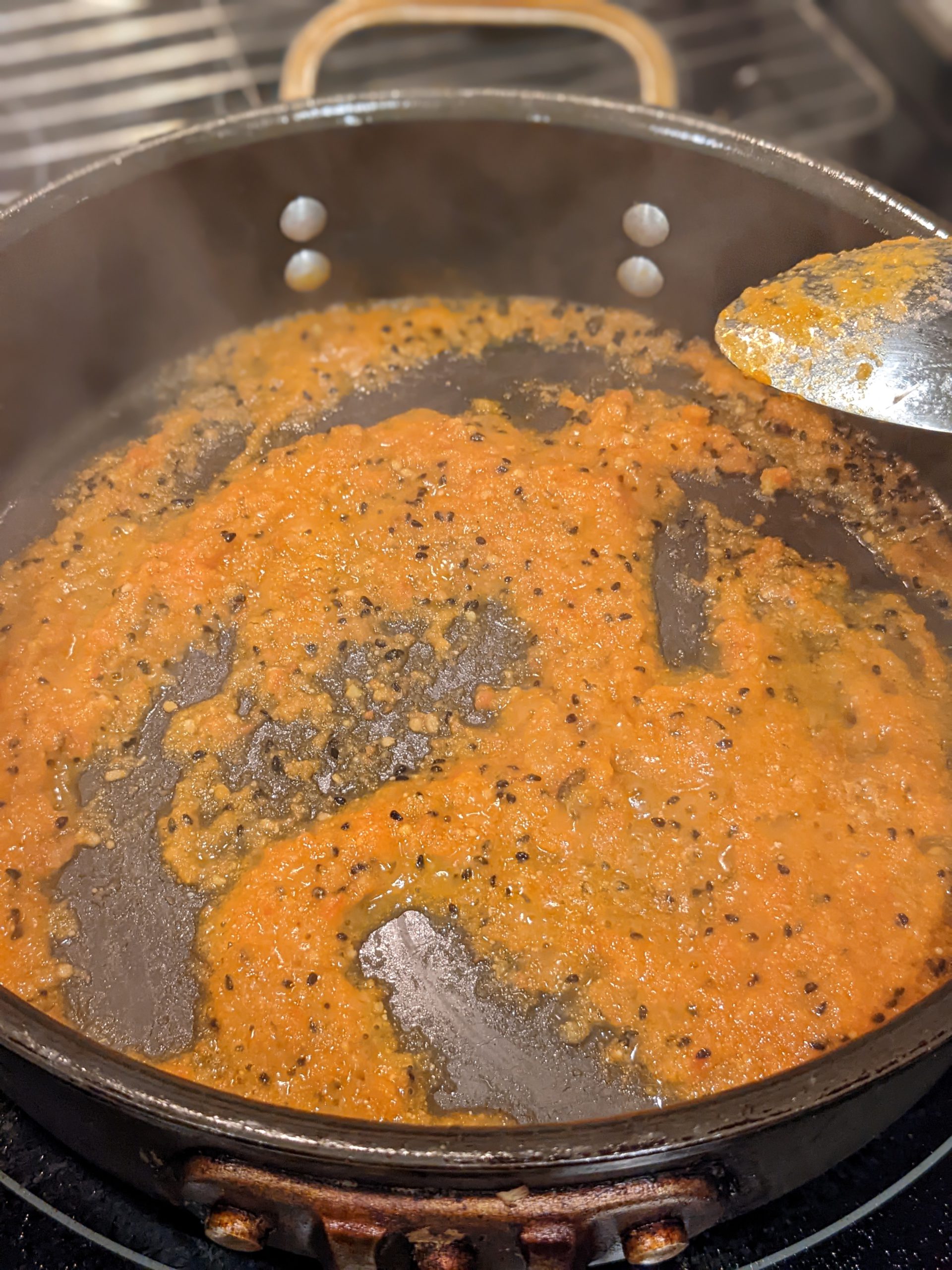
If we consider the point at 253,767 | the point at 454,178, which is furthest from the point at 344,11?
the point at 253,767

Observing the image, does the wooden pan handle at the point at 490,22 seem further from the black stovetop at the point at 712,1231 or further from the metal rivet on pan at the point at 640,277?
the black stovetop at the point at 712,1231

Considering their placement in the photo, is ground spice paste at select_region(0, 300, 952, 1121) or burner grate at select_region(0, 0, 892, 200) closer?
ground spice paste at select_region(0, 300, 952, 1121)

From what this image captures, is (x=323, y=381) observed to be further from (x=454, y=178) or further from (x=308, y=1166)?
(x=308, y=1166)

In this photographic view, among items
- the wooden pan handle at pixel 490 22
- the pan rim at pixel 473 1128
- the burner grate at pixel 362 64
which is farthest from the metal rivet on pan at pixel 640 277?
the pan rim at pixel 473 1128

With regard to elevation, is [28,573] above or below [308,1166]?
above

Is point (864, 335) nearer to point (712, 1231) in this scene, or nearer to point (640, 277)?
point (640, 277)

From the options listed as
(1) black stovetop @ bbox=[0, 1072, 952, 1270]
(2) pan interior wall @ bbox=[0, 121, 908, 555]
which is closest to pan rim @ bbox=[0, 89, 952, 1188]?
(1) black stovetop @ bbox=[0, 1072, 952, 1270]

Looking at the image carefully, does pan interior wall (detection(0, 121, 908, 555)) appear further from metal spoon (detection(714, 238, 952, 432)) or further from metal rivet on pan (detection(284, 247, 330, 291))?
metal spoon (detection(714, 238, 952, 432))
